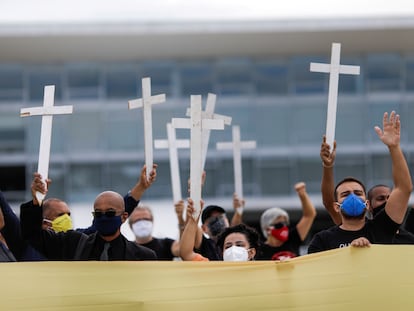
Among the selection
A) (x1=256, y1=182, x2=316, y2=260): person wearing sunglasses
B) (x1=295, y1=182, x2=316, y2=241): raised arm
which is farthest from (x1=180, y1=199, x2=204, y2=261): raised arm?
(x1=295, y1=182, x2=316, y2=241): raised arm

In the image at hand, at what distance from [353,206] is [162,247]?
2.88m

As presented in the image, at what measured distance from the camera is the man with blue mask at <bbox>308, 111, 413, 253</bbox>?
20.6 ft

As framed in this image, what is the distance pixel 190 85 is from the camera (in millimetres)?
28703

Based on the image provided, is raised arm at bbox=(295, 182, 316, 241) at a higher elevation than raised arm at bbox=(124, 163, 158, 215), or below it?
higher

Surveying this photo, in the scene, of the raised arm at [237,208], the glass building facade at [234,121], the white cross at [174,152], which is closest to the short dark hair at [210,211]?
the white cross at [174,152]

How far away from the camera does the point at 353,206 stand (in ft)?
21.0

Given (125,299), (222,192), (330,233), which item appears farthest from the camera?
(222,192)

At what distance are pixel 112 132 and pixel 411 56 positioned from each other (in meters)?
8.23

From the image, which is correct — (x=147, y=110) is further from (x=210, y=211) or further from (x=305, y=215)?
(x=305, y=215)

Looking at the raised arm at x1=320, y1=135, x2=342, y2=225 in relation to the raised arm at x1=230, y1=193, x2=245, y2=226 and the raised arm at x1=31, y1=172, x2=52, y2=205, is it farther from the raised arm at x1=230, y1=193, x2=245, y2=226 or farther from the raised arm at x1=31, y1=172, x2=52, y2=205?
the raised arm at x1=230, y1=193, x2=245, y2=226

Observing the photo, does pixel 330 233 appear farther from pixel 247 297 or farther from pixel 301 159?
pixel 301 159

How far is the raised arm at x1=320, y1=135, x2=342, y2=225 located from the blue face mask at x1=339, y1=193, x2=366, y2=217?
1.79 feet

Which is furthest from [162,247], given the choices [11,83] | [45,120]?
[11,83]

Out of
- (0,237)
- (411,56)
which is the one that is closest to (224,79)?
(411,56)
